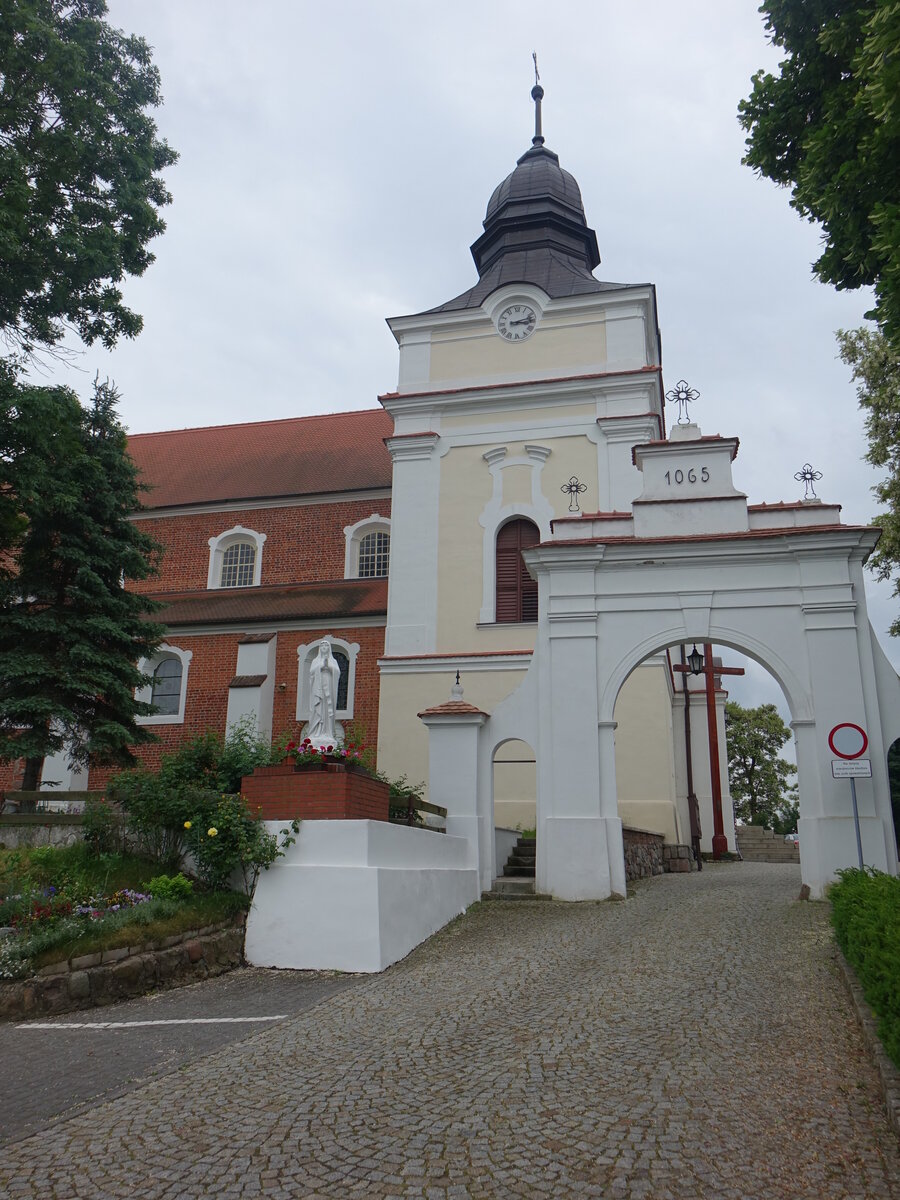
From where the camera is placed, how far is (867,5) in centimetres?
777

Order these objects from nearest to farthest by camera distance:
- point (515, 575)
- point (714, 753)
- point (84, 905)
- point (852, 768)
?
point (84, 905)
point (852, 768)
point (515, 575)
point (714, 753)

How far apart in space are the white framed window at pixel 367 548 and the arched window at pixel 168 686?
479 cm

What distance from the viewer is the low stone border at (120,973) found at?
743 cm

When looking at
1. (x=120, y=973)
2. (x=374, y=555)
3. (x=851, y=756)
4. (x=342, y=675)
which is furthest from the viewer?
(x=374, y=555)

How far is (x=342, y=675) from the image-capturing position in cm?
2188

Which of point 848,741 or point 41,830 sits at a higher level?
point 848,741

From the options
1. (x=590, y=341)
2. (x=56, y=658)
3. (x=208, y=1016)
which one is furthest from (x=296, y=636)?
(x=208, y=1016)

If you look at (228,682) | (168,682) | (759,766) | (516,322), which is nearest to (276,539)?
(228,682)

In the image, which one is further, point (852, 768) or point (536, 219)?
point (536, 219)

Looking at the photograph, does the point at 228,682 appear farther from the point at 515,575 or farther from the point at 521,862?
the point at 521,862

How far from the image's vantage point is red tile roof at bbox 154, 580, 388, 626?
22594 millimetres

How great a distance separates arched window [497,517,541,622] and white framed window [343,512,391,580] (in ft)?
15.2

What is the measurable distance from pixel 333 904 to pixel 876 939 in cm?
499

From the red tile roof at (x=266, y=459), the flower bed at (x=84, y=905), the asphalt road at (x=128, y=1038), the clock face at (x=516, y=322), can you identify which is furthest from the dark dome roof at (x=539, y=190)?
the asphalt road at (x=128, y=1038)
